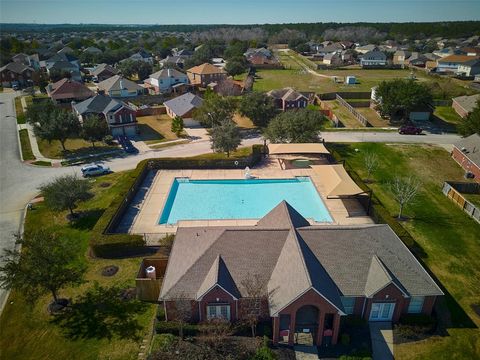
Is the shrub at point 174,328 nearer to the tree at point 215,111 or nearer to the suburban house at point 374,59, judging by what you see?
the tree at point 215,111

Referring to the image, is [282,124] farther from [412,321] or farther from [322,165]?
[412,321]

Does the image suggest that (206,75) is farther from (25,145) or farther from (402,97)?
(25,145)

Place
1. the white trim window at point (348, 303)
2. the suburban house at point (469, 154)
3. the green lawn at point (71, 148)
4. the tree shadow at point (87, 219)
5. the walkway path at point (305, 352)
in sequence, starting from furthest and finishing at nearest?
the green lawn at point (71, 148)
the suburban house at point (469, 154)
the tree shadow at point (87, 219)
the white trim window at point (348, 303)
the walkway path at point (305, 352)

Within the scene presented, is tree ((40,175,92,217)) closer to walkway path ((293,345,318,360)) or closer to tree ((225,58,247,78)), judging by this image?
walkway path ((293,345,318,360))

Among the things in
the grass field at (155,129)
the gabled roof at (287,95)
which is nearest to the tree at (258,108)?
the gabled roof at (287,95)

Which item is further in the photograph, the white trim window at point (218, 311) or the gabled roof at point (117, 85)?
the gabled roof at point (117, 85)

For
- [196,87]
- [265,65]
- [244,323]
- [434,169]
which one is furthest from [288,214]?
[265,65]

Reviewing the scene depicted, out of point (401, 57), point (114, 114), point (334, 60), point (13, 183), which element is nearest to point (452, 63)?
point (401, 57)
